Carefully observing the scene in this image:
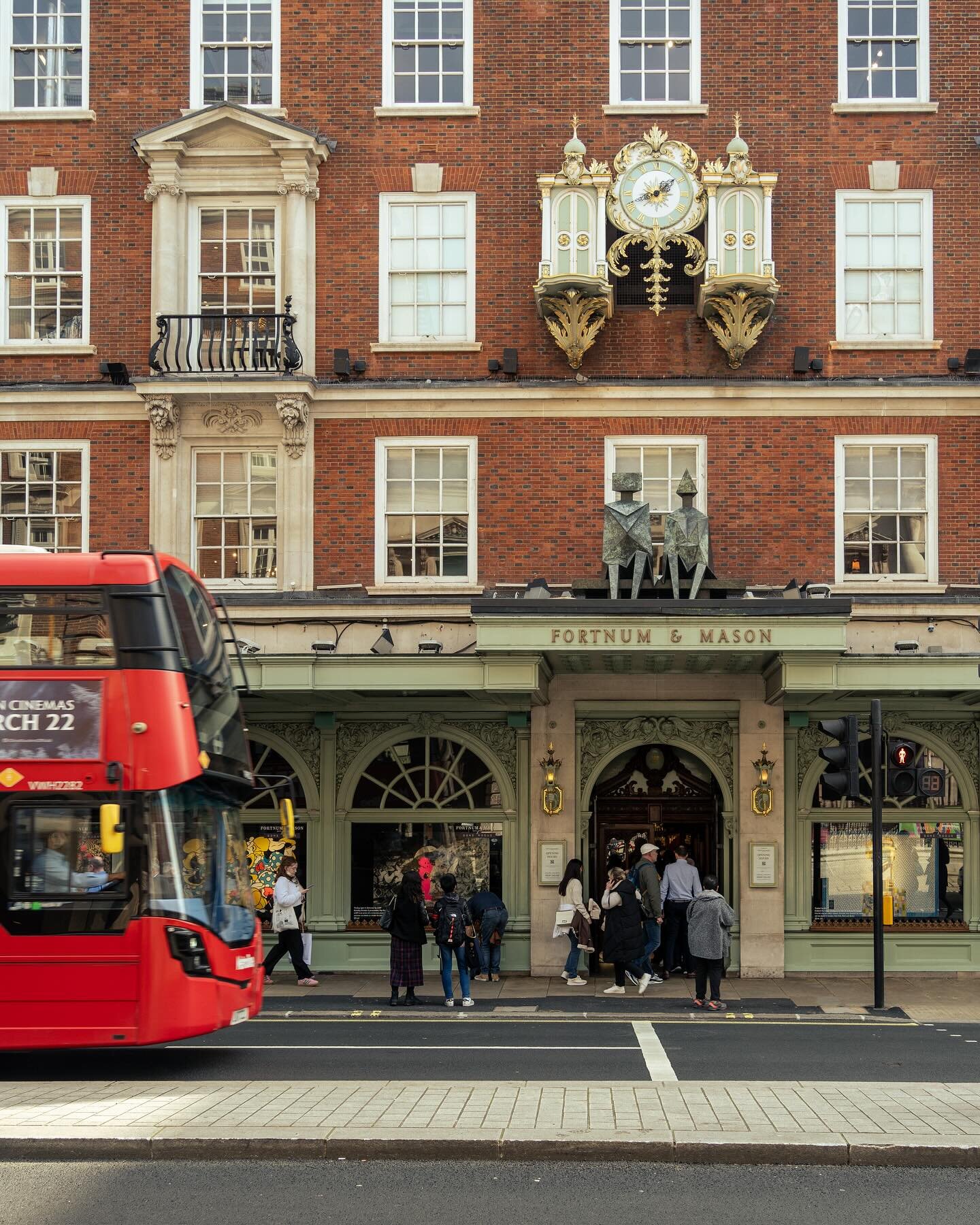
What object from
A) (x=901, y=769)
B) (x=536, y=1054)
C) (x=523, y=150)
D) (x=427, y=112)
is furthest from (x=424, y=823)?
(x=427, y=112)

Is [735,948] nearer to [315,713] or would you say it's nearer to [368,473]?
[315,713]

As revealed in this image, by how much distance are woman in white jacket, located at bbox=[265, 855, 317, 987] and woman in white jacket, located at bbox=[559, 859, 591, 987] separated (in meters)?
3.25

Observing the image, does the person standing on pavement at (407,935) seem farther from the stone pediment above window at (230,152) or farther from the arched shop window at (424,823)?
the stone pediment above window at (230,152)

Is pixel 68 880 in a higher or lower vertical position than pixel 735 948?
higher

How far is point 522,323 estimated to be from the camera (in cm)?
2211

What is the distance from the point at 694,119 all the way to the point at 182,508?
893cm

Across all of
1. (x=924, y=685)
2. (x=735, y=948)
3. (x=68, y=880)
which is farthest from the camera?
(x=735, y=948)

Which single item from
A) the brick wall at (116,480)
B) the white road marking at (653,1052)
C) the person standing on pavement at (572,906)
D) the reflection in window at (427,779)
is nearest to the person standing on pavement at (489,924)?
Result: the person standing on pavement at (572,906)

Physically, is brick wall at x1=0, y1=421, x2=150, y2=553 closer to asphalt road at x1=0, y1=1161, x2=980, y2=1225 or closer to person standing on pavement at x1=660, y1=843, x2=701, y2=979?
person standing on pavement at x1=660, y1=843, x2=701, y2=979

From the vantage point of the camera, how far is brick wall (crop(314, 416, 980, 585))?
21750 millimetres

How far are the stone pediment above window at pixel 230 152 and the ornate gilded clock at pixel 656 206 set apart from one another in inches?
164

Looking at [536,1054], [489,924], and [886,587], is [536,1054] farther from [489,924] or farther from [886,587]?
[886,587]

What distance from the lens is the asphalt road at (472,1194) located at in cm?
894

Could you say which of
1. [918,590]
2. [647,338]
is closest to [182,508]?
[647,338]
